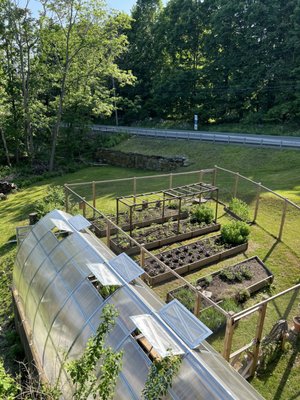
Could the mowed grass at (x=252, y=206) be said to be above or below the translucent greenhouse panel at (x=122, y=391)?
below

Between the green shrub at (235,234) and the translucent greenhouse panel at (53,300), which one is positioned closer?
the translucent greenhouse panel at (53,300)

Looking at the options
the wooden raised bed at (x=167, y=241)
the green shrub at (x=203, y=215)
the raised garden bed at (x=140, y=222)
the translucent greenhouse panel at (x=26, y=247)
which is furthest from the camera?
the green shrub at (x=203, y=215)

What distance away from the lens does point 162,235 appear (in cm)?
1113

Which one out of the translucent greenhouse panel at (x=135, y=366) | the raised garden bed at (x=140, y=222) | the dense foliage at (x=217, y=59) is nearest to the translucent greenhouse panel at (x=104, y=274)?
the translucent greenhouse panel at (x=135, y=366)

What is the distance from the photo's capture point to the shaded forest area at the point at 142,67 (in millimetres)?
23938

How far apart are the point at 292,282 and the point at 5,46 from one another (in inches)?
1032

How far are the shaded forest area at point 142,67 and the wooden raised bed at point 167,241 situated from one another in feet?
57.3

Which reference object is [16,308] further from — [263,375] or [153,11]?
[153,11]

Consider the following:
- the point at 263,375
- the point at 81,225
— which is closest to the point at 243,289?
the point at 263,375

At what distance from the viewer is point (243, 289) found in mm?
8008

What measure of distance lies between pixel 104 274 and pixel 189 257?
428 centimetres

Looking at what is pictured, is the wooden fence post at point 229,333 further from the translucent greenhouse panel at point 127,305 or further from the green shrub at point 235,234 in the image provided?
the green shrub at point 235,234

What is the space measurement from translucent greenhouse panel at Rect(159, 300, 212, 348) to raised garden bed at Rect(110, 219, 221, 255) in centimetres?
531

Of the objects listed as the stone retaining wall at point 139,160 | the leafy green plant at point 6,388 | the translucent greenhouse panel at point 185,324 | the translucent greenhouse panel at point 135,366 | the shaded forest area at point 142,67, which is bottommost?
the stone retaining wall at point 139,160
